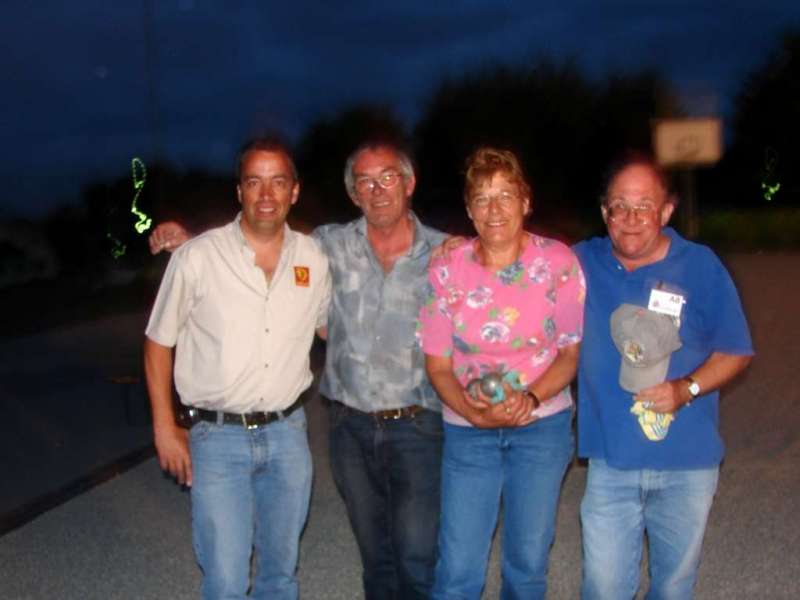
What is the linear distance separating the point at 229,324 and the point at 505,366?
107 centimetres

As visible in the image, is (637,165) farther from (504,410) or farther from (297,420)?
(297,420)

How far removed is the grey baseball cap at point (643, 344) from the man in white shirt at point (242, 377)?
126cm

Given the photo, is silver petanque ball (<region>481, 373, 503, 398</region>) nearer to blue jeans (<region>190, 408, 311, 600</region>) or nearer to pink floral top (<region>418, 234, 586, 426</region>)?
pink floral top (<region>418, 234, 586, 426</region>)

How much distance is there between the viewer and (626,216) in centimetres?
404

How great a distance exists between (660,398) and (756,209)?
115ft

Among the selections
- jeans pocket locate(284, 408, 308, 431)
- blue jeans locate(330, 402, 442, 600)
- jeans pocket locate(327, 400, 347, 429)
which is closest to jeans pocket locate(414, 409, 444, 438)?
blue jeans locate(330, 402, 442, 600)

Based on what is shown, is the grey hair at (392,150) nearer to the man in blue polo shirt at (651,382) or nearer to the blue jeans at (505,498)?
the man in blue polo shirt at (651,382)

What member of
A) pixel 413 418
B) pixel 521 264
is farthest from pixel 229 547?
pixel 521 264

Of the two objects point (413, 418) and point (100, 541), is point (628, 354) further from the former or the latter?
point (100, 541)

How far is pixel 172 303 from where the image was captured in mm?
4227

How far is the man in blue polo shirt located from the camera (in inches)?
158

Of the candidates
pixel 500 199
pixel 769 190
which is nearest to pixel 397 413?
pixel 500 199

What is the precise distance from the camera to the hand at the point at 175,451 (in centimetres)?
432

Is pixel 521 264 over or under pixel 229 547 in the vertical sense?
over
